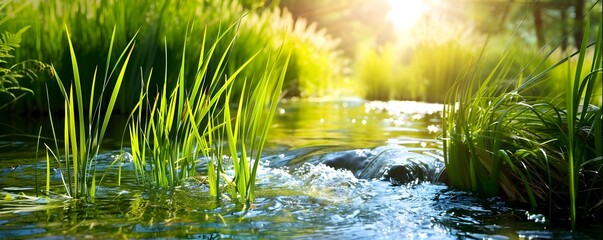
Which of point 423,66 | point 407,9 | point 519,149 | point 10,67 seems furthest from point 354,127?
point 407,9

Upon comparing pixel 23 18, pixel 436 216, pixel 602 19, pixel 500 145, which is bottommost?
pixel 436 216

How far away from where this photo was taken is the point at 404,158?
131 inches

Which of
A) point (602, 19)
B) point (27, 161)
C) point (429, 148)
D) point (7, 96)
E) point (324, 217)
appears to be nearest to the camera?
point (602, 19)

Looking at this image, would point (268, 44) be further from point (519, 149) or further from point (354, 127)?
point (519, 149)

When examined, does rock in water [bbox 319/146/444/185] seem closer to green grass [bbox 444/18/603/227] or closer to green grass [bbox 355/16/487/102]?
green grass [bbox 444/18/603/227]

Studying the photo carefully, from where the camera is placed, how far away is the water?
195 cm

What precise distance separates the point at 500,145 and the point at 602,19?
3.05 ft

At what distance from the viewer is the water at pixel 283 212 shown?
1.95 m

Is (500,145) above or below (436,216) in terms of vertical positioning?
above

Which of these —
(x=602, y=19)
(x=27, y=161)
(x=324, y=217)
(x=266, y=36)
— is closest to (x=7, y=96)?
(x=27, y=161)

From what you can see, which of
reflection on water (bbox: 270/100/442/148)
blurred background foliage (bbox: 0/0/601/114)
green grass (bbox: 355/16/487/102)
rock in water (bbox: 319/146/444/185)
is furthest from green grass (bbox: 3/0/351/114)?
green grass (bbox: 355/16/487/102)

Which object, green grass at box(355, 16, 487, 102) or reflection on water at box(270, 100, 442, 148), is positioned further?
green grass at box(355, 16, 487, 102)

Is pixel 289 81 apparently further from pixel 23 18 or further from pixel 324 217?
pixel 324 217

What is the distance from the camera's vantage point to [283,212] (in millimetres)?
2242
